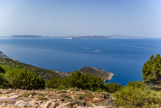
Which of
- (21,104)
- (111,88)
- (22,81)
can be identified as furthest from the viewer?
(111,88)

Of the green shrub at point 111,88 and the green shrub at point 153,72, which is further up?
the green shrub at point 153,72

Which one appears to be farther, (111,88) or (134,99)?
(111,88)

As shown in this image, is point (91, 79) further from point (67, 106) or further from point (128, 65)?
point (128, 65)

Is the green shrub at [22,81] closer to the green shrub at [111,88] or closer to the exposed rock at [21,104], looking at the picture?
the exposed rock at [21,104]

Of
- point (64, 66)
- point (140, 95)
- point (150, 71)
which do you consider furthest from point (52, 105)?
point (64, 66)

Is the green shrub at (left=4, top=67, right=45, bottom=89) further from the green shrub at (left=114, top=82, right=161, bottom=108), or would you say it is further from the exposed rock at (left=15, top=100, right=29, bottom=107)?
the green shrub at (left=114, top=82, right=161, bottom=108)

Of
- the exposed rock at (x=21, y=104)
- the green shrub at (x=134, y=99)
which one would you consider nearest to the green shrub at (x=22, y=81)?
the exposed rock at (x=21, y=104)

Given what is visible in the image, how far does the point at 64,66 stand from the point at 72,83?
88.8 meters

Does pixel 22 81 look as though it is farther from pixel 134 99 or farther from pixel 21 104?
pixel 134 99

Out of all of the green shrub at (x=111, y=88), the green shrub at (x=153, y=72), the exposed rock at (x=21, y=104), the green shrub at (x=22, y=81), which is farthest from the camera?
the green shrub at (x=111, y=88)

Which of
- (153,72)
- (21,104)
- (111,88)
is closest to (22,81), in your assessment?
(21,104)

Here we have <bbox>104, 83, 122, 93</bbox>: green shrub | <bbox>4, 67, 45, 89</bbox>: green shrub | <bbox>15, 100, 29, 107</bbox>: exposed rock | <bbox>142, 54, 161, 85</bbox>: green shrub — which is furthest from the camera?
<bbox>104, 83, 122, 93</bbox>: green shrub

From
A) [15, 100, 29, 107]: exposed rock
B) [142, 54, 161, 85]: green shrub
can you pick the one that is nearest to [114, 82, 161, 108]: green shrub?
[15, 100, 29, 107]: exposed rock

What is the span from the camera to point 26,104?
785cm
